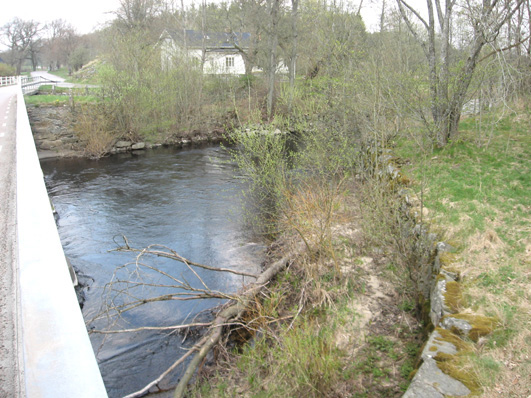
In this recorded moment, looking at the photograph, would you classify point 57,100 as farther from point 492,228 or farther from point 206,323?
point 492,228

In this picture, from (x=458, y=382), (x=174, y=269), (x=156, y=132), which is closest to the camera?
(x=458, y=382)

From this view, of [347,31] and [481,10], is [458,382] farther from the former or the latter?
[347,31]

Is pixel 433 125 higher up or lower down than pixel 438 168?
higher up

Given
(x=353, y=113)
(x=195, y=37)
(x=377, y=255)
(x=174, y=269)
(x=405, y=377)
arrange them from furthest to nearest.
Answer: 1. (x=195, y=37)
2. (x=353, y=113)
3. (x=174, y=269)
4. (x=377, y=255)
5. (x=405, y=377)

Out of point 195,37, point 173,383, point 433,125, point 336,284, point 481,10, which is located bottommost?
point 173,383

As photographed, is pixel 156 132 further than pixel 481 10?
Yes

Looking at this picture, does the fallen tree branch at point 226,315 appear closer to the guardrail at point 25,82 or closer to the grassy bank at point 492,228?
the grassy bank at point 492,228

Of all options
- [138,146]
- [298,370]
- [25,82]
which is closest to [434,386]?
[298,370]

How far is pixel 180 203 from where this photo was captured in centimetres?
1296

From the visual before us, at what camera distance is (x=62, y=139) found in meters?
21.3

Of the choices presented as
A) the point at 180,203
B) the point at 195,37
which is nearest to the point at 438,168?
the point at 180,203

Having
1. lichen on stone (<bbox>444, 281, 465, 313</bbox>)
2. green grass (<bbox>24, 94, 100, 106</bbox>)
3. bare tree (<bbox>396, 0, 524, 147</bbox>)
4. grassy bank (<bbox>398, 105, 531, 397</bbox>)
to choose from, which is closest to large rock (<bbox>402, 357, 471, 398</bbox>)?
grassy bank (<bbox>398, 105, 531, 397</bbox>)

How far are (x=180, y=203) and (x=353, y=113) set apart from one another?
613 cm

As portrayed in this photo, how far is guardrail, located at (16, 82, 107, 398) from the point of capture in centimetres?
219
